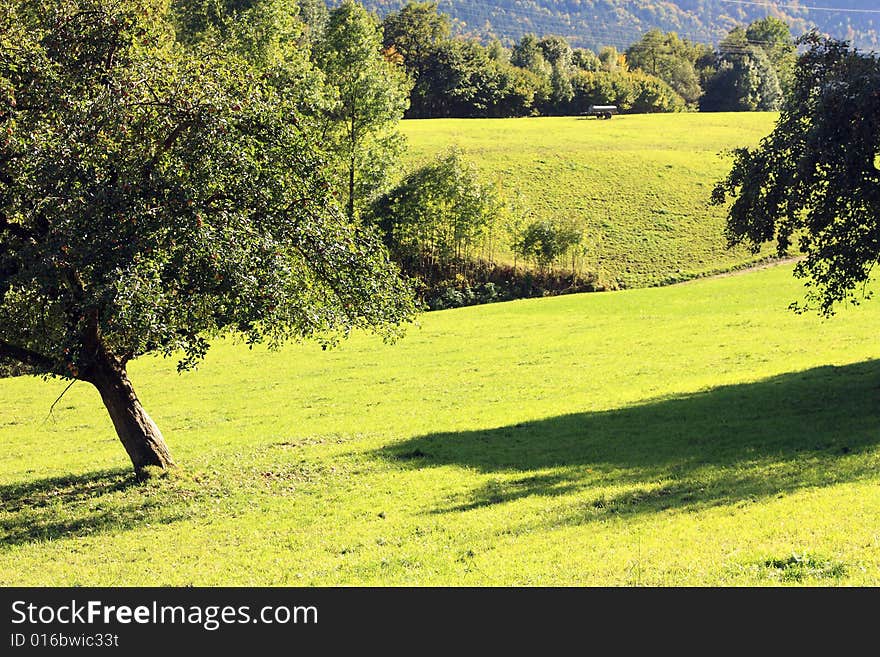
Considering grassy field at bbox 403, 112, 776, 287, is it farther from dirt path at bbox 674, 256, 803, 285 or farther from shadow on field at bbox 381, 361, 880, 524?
shadow on field at bbox 381, 361, 880, 524

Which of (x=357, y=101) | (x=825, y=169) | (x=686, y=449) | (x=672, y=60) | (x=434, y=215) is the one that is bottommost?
(x=686, y=449)

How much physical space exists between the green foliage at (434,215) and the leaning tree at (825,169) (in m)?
42.9

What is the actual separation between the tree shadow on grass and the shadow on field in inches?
261

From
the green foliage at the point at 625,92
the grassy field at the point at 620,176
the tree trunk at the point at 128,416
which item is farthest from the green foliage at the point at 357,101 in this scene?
the green foliage at the point at 625,92

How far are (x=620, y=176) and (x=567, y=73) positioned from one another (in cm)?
6761

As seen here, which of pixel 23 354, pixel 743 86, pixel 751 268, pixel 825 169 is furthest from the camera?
pixel 743 86

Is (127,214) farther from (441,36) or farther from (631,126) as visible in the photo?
(441,36)

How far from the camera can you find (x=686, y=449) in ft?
69.3

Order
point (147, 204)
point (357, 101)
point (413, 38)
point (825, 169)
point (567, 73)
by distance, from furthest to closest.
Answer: point (567, 73), point (413, 38), point (357, 101), point (825, 169), point (147, 204)

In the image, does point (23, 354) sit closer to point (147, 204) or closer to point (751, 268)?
point (147, 204)

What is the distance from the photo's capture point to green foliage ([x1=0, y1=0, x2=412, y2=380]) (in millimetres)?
15875

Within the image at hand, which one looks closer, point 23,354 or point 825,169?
point 23,354

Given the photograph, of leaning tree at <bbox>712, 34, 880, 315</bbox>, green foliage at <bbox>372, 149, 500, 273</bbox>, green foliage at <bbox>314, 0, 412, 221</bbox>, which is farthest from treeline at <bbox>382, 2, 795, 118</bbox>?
leaning tree at <bbox>712, 34, 880, 315</bbox>

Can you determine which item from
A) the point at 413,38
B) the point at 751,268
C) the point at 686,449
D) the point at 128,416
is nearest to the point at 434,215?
the point at 751,268
